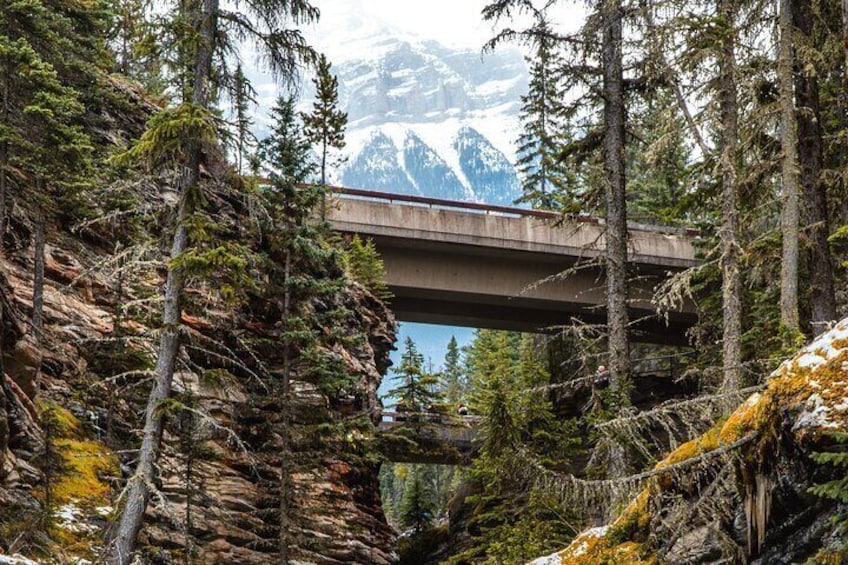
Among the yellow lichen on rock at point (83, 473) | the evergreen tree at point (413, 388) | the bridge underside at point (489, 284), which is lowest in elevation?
the yellow lichen on rock at point (83, 473)

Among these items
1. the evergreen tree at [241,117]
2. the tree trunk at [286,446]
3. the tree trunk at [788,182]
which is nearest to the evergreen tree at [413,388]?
the tree trunk at [286,446]

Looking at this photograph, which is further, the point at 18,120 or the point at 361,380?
the point at 361,380

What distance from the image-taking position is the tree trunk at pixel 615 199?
18.5 metres

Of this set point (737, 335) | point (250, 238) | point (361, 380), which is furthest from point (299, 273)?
point (737, 335)

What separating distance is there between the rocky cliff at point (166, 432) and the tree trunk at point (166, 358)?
0.67 meters

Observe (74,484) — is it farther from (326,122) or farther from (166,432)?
(326,122)

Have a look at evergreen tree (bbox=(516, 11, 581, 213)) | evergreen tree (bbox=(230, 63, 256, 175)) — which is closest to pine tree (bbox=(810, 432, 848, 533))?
evergreen tree (bbox=(230, 63, 256, 175))

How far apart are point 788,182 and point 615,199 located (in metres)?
4.95

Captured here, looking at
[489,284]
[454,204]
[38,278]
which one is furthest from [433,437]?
[38,278]

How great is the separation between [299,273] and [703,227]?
12.9 m

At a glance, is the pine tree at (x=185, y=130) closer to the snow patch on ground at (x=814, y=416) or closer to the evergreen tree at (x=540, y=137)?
the snow patch on ground at (x=814, y=416)

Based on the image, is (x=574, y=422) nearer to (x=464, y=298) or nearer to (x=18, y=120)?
(x=464, y=298)

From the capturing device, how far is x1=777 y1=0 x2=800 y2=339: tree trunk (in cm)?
1474

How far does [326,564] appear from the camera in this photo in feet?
67.7
